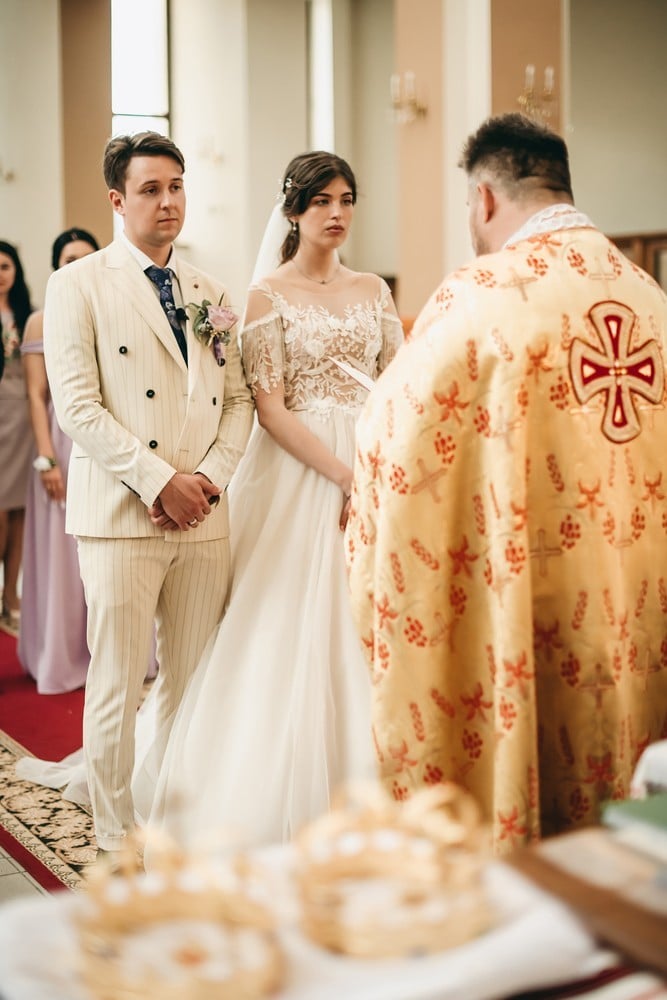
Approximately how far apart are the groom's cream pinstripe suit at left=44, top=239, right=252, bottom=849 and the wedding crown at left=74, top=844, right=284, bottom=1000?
2.05m

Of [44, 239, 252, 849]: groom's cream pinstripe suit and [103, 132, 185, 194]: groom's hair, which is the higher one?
[103, 132, 185, 194]: groom's hair

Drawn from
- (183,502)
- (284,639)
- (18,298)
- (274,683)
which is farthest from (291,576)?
(18,298)

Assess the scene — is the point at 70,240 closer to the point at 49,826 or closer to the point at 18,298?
the point at 18,298

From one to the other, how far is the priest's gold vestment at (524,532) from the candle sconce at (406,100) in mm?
5508

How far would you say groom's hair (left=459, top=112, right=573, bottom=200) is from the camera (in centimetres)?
229

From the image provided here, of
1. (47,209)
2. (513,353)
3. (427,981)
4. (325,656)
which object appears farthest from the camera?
Answer: (47,209)

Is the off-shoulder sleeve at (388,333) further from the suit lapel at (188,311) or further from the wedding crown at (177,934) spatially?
the wedding crown at (177,934)

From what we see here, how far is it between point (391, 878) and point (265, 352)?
2460 mm

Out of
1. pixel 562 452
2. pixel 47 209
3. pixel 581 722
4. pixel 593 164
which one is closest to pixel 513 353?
pixel 562 452

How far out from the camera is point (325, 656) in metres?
3.12

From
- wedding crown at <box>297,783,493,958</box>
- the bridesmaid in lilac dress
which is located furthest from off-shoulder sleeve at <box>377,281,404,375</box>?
wedding crown at <box>297,783,493,958</box>

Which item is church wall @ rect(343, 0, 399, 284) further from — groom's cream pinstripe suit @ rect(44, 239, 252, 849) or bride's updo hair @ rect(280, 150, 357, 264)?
groom's cream pinstripe suit @ rect(44, 239, 252, 849)

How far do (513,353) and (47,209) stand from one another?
8693mm

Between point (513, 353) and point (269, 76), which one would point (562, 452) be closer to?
point (513, 353)
